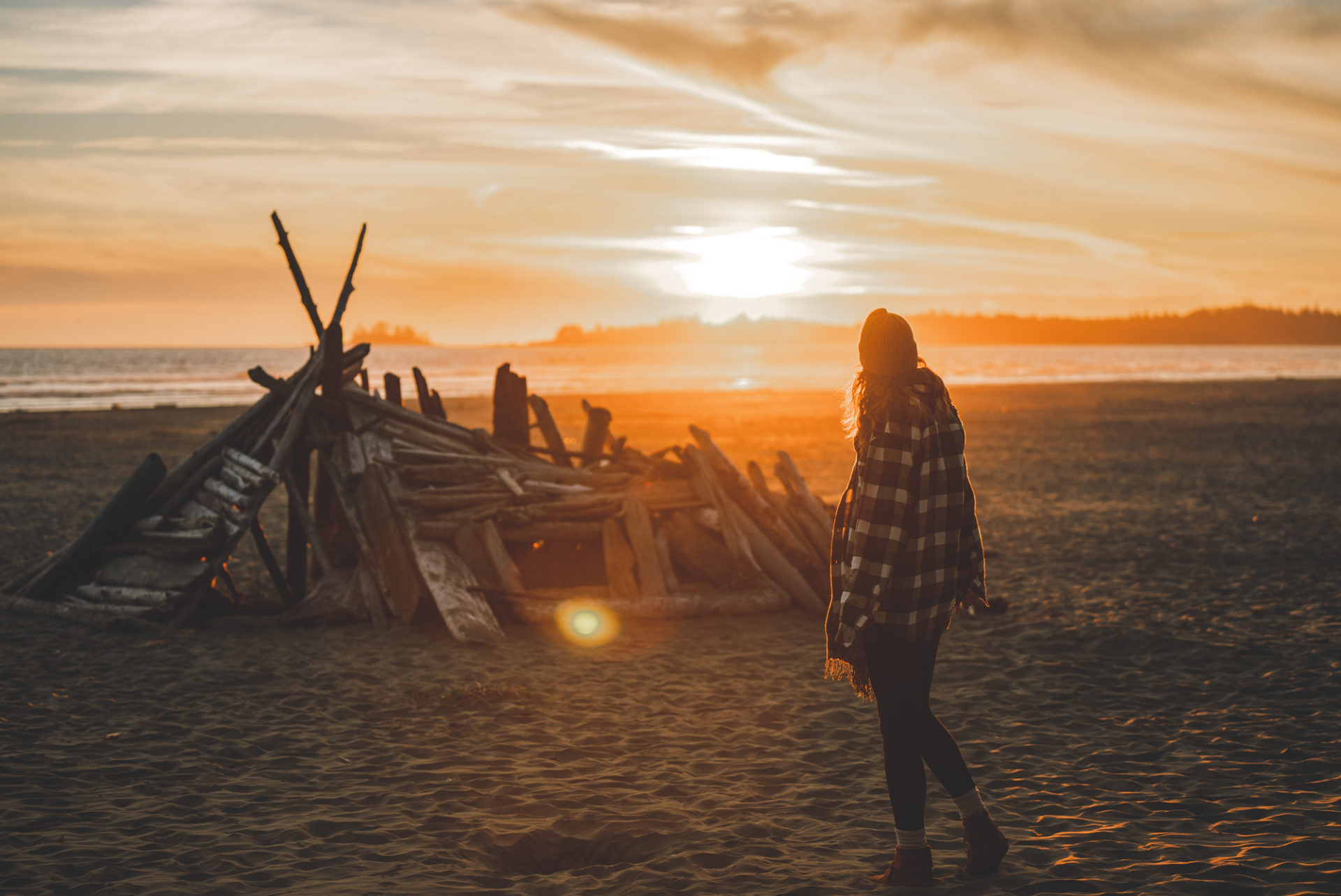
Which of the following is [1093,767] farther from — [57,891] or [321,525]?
[321,525]

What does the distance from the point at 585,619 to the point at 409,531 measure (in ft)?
7.41

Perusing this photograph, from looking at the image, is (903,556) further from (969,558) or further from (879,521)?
(969,558)

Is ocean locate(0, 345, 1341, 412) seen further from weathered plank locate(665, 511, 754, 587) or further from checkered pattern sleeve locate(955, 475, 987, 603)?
checkered pattern sleeve locate(955, 475, 987, 603)

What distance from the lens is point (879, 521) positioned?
13.6 ft

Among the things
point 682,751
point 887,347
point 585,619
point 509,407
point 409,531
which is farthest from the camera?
point 509,407

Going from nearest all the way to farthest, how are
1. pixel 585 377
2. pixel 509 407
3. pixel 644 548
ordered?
pixel 644 548 < pixel 509 407 < pixel 585 377

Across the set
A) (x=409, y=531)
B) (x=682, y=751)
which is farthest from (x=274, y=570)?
(x=682, y=751)

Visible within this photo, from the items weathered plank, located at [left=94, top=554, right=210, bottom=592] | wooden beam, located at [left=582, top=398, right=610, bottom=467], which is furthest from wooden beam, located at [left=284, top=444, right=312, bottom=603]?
wooden beam, located at [left=582, top=398, right=610, bottom=467]

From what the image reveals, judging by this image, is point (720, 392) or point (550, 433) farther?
point (720, 392)

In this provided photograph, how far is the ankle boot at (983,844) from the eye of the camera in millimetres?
4562

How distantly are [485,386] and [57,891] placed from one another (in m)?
62.2

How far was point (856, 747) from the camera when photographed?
261 inches

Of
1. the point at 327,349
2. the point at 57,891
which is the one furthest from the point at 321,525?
the point at 57,891

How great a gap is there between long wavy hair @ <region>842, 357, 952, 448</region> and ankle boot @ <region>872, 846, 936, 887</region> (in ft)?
6.40
